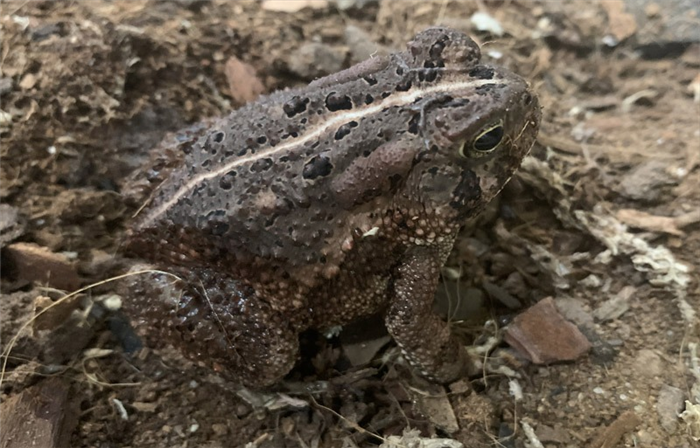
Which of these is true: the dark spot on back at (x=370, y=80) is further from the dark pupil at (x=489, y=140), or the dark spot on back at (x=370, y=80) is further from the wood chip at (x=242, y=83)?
the wood chip at (x=242, y=83)

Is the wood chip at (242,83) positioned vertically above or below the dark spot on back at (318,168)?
below

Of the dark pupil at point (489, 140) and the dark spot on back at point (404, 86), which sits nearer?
the dark pupil at point (489, 140)

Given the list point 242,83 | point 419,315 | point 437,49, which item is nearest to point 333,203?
point 419,315

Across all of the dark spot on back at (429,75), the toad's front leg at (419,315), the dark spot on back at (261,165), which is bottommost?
the toad's front leg at (419,315)

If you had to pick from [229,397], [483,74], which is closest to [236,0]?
[483,74]

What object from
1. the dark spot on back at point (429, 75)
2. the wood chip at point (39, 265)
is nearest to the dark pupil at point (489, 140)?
the dark spot on back at point (429, 75)

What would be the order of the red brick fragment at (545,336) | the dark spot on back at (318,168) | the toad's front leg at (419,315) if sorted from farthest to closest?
1. the red brick fragment at (545,336)
2. the toad's front leg at (419,315)
3. the dark spot on back at (318,168)

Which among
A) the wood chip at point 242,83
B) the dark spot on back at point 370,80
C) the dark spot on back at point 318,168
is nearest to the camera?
the dark spot on back at point 318,168
